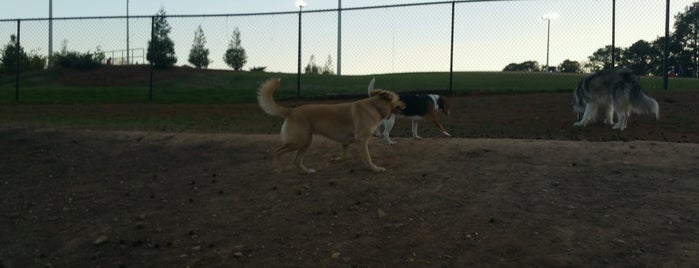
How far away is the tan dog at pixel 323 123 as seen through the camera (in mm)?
6746

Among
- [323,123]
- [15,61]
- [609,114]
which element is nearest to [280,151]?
[323,123]

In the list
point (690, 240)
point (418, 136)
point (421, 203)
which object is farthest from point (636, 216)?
point (418, 136)

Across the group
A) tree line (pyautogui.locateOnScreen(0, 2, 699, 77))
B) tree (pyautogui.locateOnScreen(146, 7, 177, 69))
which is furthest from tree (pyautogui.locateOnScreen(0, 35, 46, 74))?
tree (pyautogui.locateOnScreen(146, 7, 177, 69))

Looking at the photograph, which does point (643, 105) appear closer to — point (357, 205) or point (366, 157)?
point (366, 157)

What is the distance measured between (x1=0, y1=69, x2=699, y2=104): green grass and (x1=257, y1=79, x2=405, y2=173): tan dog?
8350 mm

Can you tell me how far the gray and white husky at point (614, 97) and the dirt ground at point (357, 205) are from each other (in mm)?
850

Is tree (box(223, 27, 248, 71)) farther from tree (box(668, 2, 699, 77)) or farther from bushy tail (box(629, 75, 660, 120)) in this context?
tree (box(668, 2, 699, 77))

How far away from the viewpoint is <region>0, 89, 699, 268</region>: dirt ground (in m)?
4.80

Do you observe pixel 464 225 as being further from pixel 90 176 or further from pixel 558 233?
pixel 90 176

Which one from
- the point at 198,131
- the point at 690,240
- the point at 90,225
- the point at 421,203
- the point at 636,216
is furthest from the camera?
the point at 198,131

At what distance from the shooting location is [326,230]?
5.34 meters

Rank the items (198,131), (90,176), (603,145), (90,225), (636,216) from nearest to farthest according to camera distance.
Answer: (636,216) → (90,225) → (603,145) → (90,176) → (198,131)

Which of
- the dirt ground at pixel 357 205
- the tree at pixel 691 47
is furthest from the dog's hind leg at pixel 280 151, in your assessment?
the tree at pixel 691 47

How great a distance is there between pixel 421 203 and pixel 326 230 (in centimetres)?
88
